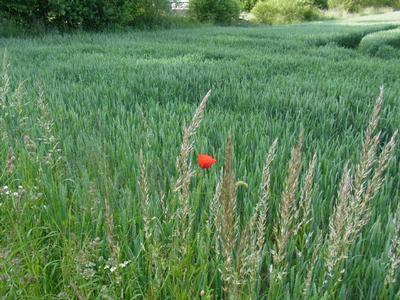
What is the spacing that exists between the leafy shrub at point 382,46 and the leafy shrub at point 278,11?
2040 cm

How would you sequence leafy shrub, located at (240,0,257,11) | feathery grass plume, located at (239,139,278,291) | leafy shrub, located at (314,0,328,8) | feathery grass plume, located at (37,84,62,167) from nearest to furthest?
1. feathery grass plume, located at (239,139,278,291)
2. feathery grass plume, located at (37,84,62,167)
3. leafy shrub, located at (240,0,257,11)
4. leafy shrub, located at (314,0,328,8)

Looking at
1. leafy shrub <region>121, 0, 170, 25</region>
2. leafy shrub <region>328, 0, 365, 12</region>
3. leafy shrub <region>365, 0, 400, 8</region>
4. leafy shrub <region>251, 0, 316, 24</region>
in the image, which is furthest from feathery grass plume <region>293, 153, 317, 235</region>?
leafy shrub <region>365, 0, 400, 8</region>

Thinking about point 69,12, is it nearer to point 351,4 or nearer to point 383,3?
point 351,4

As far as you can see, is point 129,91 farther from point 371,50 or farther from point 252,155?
point 371,50

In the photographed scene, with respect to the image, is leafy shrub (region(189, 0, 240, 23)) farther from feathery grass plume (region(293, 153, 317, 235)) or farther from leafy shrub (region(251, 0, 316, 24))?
feathery grass plume (region(293, 153, 317, 235))

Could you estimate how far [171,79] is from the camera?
158 inches

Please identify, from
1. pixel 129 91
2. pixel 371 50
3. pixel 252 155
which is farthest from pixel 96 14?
pixel 252 155

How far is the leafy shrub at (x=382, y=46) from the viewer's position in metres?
8.57

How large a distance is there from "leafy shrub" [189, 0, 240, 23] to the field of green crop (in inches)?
692

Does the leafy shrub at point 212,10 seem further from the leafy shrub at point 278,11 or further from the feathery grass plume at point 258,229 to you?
the feathery grass plume at point 258,229

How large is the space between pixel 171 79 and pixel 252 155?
219cm

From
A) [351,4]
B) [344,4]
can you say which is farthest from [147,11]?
[351,4]

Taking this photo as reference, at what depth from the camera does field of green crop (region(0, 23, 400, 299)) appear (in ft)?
2.94

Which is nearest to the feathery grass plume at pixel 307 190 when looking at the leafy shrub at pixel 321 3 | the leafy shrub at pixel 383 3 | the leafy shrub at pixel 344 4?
the leafy shrub at pixel 344 4
